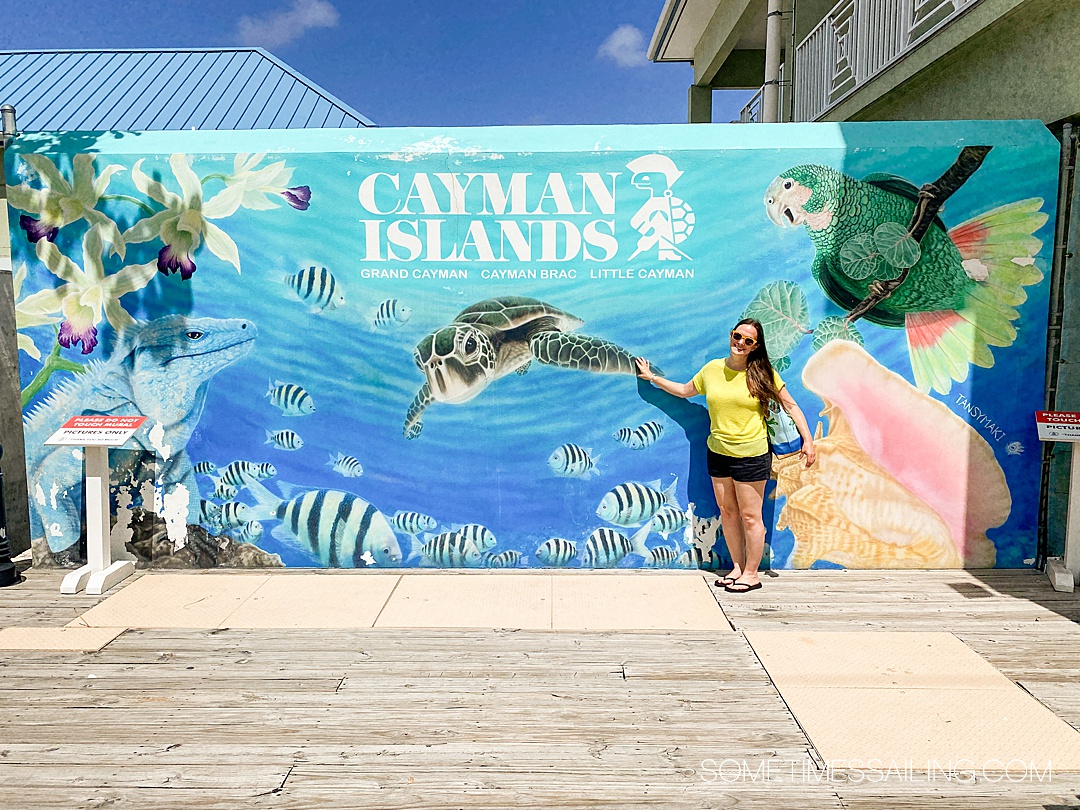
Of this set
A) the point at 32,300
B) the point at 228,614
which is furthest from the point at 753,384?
the point at 32,300

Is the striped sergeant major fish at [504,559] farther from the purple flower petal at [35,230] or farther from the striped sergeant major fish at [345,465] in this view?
the purple flower petal at [35,230]

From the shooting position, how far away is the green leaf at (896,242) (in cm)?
497

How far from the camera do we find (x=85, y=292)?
200 inches

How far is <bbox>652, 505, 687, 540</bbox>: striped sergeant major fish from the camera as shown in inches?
203

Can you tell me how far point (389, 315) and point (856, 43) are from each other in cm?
609

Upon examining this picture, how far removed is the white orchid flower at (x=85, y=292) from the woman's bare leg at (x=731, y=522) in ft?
13.5

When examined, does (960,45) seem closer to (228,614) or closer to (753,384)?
(753,384)

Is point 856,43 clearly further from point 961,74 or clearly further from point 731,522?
point 731,522

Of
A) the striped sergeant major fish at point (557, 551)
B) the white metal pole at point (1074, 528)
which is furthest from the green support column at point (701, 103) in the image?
the striped sergeant major fish at point (557, 551)

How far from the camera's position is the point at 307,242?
5051 millimetres

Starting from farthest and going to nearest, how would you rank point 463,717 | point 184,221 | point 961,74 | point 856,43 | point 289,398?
point 856,43, point 961,74, point 289,398, point 184,221, point 463,717

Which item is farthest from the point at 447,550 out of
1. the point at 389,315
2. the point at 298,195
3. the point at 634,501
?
the point at 298,195

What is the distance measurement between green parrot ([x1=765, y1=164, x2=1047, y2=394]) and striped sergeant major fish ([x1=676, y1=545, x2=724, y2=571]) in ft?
6.06

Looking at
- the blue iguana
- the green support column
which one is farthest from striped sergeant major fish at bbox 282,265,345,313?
the green support column
